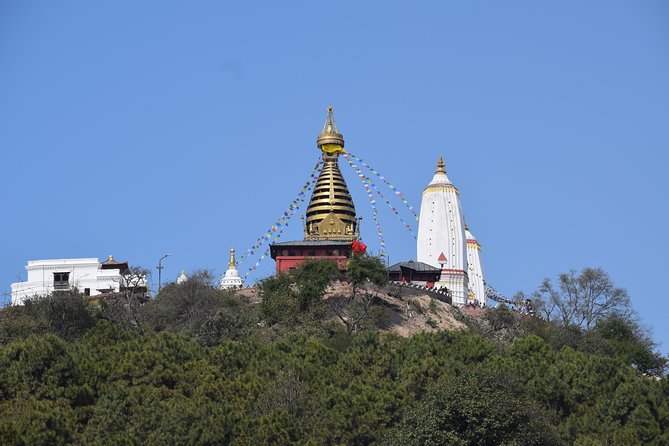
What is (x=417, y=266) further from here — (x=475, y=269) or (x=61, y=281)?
(x=61, y=281)

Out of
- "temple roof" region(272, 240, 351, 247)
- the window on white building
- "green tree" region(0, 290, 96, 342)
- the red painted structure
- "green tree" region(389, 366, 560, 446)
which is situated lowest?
"green tree" region(389, 366, 560, 446)

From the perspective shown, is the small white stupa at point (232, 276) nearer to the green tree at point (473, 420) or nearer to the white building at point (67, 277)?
the white building at point (67, 277)

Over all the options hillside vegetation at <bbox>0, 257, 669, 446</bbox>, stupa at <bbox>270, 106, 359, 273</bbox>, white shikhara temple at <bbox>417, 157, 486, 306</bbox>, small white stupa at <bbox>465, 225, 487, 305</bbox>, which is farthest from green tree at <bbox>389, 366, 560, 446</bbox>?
small white stupa at <bbox>465, 225, 487, 305</bbox>

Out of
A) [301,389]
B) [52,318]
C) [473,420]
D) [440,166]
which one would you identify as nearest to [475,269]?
[440,166]

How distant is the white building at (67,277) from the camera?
10106cm

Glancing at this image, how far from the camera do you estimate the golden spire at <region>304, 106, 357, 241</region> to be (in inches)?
4227

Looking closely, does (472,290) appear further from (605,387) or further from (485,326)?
(605,387)

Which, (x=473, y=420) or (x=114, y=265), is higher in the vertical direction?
(x=114, y=265)

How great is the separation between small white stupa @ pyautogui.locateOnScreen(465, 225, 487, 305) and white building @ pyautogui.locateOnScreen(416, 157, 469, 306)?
7.78 m

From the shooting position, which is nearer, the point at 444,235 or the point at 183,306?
the point at 183,306

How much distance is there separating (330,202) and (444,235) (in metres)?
8.24

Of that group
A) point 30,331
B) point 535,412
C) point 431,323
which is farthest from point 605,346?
point 30,331

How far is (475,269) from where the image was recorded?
122 meters

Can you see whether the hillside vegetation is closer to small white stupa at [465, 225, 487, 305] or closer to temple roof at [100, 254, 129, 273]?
temple roof at [100, 254, 129, 273]
